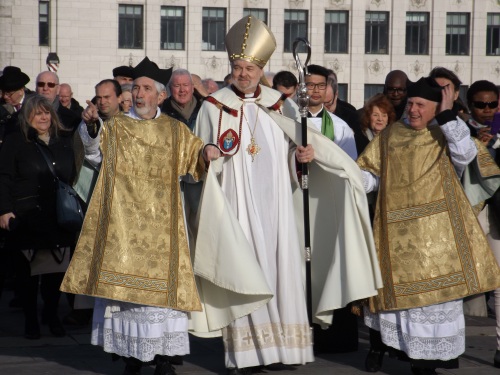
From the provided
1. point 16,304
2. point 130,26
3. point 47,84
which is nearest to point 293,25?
point 130,26

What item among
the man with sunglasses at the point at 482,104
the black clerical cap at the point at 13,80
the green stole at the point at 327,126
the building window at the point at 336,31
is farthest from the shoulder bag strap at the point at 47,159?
the building window at the point at 336,31

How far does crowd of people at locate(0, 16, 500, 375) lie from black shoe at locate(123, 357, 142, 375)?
0.01 metres

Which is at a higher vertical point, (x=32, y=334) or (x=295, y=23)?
(x=295, y=23)

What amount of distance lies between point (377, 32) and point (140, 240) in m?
37.8

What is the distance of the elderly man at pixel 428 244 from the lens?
7.57 metres

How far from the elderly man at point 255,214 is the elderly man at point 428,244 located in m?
0.25

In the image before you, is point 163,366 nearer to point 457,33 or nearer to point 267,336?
point 267,336

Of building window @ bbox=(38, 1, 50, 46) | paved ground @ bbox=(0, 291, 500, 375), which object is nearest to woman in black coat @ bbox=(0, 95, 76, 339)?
paved ground @ bbox=(0, 291, 500, 375)

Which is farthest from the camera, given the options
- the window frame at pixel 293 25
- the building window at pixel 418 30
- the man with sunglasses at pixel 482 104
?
the building window at pixel 418 30

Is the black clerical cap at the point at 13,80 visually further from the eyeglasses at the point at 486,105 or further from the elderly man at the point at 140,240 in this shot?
the eyeglasses at the point at 486,105

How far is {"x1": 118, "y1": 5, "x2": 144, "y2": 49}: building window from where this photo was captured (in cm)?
4194

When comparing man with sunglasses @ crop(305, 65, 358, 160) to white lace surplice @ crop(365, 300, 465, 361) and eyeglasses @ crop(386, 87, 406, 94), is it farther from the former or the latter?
eyeglasses @ crop(386, 87, 406, 94)

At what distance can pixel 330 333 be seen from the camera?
852cm

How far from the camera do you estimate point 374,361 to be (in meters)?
7.88
